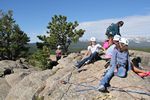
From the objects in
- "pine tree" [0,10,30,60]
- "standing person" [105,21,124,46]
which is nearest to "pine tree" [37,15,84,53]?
"pine tree" [0,10,30,60]

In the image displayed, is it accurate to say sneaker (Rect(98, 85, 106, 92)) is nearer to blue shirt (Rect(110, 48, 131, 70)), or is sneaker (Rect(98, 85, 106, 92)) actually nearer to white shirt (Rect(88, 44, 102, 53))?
blue shirt (Rect(110, 48, 131, 70))

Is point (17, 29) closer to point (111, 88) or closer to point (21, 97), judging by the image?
point (21, 97)

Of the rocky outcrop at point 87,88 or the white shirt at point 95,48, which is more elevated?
the white shirt at point 95,48

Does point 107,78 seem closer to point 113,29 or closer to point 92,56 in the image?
point 92,56

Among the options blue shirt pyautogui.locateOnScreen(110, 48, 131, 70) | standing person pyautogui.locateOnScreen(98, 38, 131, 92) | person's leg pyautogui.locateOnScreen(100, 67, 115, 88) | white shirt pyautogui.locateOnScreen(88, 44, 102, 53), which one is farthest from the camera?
white shirt pyautogui.locateOnScreen(88, 44, 102, 53)

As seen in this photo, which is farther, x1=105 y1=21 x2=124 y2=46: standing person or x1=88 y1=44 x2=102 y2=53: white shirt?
x1=105 y1=21 x2=124 y2=46: standing person

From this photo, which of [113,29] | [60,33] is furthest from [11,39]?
[113,29]

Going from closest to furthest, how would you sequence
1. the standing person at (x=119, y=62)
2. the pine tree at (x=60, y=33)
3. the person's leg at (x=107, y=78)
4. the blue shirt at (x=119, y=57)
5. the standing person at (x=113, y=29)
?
1. the person's leg at (x=107, y=78)
2. the standing person at (x=119, y=62)
3. the blue shirt at (x=119, y=57)
4. the standing person at (x=113, y=29)
5. the pine tree at (x=60, y=33)

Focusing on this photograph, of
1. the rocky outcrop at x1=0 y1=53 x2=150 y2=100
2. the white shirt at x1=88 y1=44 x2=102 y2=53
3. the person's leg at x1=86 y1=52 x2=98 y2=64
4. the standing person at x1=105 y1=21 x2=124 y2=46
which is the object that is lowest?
the rocky outcrop at x1=0 y1=53 x2=150 y2=100

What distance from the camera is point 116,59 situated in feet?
49.2

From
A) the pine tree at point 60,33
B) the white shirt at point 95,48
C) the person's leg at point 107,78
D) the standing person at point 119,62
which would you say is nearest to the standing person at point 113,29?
the white shirt at point 95,48

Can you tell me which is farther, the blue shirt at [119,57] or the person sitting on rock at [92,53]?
the person sitting on rock at [92,53]

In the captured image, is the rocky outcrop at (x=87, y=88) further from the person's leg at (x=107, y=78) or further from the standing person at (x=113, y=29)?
the standing person at (x=113, y=29)

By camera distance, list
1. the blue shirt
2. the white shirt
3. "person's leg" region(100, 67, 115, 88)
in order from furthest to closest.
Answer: the white shirt
the blue shirt
"person's leg" region(100, 67, 115, 88)
